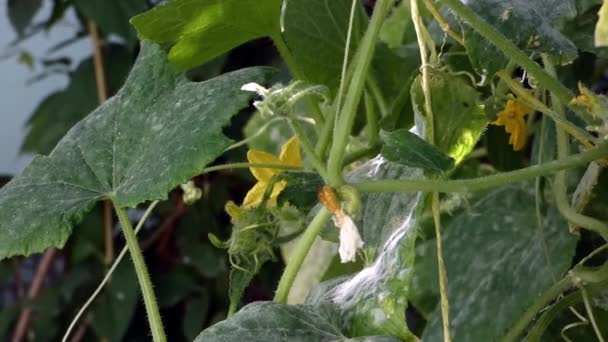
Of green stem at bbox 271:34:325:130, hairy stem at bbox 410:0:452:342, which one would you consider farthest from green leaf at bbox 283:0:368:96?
hairy stem at bbox 410:0:452:342

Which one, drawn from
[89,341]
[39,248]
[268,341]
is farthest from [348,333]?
[89,341]

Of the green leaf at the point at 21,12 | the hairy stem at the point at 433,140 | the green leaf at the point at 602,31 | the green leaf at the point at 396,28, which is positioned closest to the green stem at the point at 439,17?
the hairy stem at the point at 433,140

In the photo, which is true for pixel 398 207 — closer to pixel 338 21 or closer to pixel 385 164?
pixel 385 164

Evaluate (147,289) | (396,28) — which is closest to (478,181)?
(147,289)

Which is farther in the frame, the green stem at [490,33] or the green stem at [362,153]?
the green stem at [362,153]

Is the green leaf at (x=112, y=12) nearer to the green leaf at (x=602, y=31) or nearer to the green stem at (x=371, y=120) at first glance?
the green stem at (x=371, y=120)

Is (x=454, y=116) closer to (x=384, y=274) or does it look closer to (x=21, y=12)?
(x=384, y=274)
